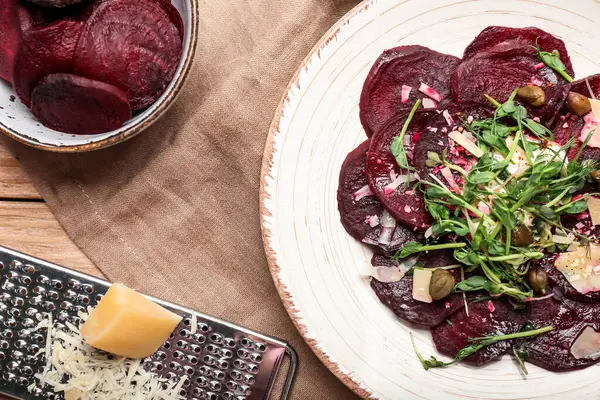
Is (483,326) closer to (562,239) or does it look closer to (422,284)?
(422,284)

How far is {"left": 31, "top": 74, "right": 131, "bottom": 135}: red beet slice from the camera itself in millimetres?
1928

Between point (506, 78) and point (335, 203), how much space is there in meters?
0.77

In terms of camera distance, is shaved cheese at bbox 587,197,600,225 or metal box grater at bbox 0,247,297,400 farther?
metal box grater at bbox 0,247,297,400

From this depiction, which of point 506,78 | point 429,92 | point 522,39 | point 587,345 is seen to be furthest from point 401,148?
point 587,345

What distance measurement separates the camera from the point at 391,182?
2199mm

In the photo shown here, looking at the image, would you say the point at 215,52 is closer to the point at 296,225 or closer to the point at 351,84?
the point at 351,84

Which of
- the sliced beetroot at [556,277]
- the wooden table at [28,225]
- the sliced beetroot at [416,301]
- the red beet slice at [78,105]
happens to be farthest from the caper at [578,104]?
the wooden table at [28,225]

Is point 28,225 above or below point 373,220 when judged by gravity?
below

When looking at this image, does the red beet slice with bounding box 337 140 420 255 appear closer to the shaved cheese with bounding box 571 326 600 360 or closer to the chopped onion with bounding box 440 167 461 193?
the chopped onion with bounding box 440 167 461 193

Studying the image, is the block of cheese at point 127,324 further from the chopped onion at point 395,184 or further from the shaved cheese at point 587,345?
the shaved cheese at point 587,345

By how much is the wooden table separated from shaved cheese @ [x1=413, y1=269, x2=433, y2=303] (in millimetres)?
1246

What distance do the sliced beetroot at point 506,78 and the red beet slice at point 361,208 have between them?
42 centimetres

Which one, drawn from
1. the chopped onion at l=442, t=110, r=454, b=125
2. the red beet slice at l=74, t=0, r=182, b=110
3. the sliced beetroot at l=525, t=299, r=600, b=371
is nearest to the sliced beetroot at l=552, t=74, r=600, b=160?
the chopped onion at l=442, t=110, r=454, b=125

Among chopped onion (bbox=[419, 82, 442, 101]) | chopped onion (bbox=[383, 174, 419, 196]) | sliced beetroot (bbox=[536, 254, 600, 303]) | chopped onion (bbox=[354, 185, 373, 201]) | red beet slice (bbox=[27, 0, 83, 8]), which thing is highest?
red beet slice (bbox=[27, 0, 83, 8])
